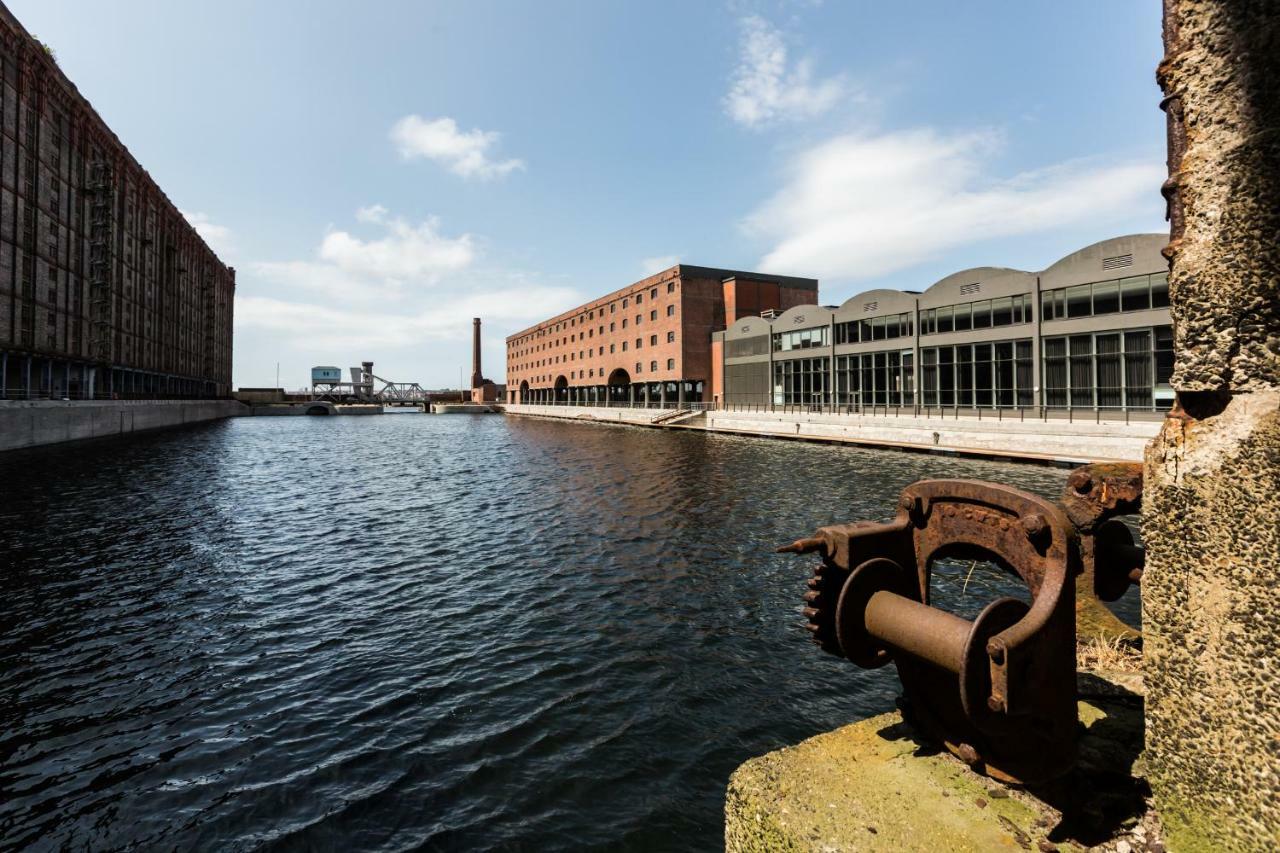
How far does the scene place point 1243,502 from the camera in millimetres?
2225

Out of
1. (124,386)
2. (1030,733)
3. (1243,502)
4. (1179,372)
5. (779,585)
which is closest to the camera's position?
(1243,502)

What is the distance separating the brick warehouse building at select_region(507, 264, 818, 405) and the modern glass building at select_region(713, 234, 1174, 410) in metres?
12.3

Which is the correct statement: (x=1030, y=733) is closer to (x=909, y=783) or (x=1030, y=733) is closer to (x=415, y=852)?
(x=909, y=783)

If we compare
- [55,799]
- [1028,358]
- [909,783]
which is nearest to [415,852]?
[55,799]

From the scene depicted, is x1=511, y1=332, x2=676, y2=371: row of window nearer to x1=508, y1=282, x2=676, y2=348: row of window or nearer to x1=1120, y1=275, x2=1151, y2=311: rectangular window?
x1=508, y1=282, x2=676, y2=348: row of window

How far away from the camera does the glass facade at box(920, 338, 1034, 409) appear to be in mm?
36406

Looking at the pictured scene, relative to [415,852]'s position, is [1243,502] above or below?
above

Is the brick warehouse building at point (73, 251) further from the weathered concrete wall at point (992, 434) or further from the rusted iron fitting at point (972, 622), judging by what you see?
the weathered concrete wall at point (992, 434)

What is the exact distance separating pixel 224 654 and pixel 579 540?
8153 millimetres

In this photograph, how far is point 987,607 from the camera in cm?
266

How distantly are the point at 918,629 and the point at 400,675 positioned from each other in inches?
292

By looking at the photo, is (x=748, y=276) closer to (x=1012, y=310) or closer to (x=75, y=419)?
(x=1012, y=310)

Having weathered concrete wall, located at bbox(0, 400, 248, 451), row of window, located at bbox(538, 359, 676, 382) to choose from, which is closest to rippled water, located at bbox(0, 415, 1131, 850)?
weathered concrete wall, located at bbox(0, 400, 248, 451)

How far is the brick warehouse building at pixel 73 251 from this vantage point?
137 ft
